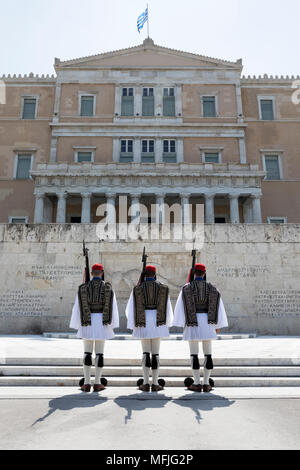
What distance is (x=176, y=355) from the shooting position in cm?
686

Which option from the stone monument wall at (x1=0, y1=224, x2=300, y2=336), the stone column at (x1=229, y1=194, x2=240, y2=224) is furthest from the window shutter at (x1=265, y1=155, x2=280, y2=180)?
the stone monument wall at (x1=0, y1=224, x2=300, y2=336)

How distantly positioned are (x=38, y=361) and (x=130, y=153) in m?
24.0

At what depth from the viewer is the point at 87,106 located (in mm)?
29828

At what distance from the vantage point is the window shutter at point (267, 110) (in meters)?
30.1

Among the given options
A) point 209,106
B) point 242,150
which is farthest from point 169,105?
point 242,150

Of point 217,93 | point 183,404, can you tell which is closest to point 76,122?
point 217,93

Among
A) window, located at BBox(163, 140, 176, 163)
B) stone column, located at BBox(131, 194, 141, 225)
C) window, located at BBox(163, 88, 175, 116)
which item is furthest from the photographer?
window, located at BBox(163, 88, 175, 116)

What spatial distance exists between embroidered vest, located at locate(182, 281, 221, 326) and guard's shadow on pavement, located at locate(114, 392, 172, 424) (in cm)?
120

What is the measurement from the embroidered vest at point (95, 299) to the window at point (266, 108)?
28564mm

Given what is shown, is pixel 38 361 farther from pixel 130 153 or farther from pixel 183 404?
pixel 130 153

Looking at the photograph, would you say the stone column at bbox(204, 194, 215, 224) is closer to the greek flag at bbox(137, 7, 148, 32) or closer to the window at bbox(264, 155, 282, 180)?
the window at bbox(264, 155, 282, 180)

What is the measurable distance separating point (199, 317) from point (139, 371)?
4.80 ft

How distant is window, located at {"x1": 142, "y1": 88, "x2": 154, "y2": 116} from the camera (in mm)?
29489

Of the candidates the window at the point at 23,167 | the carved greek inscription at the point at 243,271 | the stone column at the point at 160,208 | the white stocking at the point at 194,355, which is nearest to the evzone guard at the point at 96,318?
the white stocking at the point at 194,355
